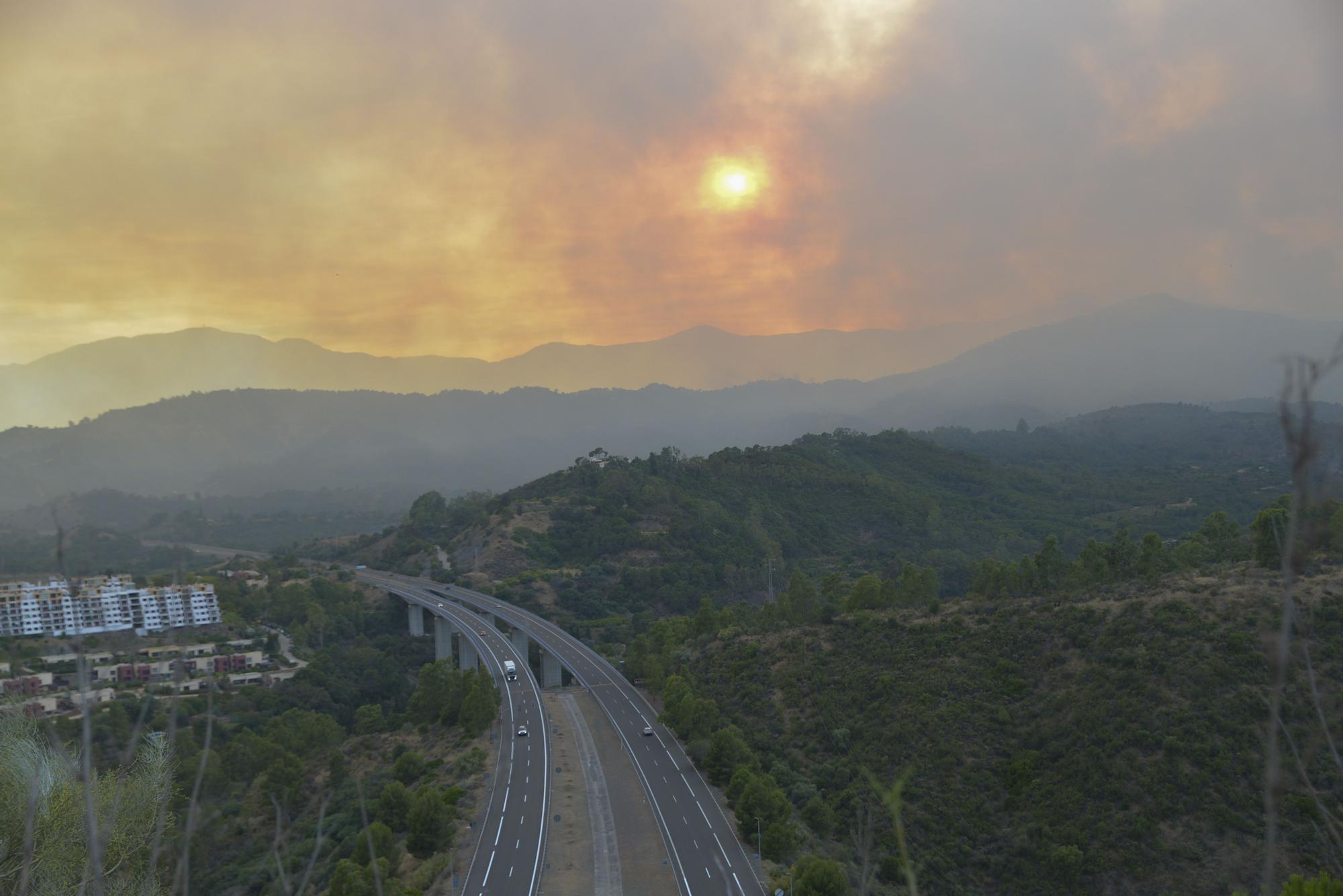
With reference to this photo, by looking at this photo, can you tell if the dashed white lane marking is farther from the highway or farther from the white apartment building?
the white apartment building

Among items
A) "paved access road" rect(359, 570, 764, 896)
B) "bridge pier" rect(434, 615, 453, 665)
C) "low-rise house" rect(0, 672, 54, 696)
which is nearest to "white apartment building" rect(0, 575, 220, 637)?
"low-rise house" rect(0, 672, 54, 696)

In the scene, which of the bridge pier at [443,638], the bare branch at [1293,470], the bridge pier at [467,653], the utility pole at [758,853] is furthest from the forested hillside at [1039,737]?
the bridge pier at [443,638]

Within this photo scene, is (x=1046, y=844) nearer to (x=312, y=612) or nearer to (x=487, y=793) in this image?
(x=487, y=793)

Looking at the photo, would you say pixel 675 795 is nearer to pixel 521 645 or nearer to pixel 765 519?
pixel 521 645

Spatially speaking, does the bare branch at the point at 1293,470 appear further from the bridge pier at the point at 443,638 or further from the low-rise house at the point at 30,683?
the bridge pier at the point at 443,638

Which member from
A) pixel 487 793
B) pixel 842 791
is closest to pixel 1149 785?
pixel 842 791
